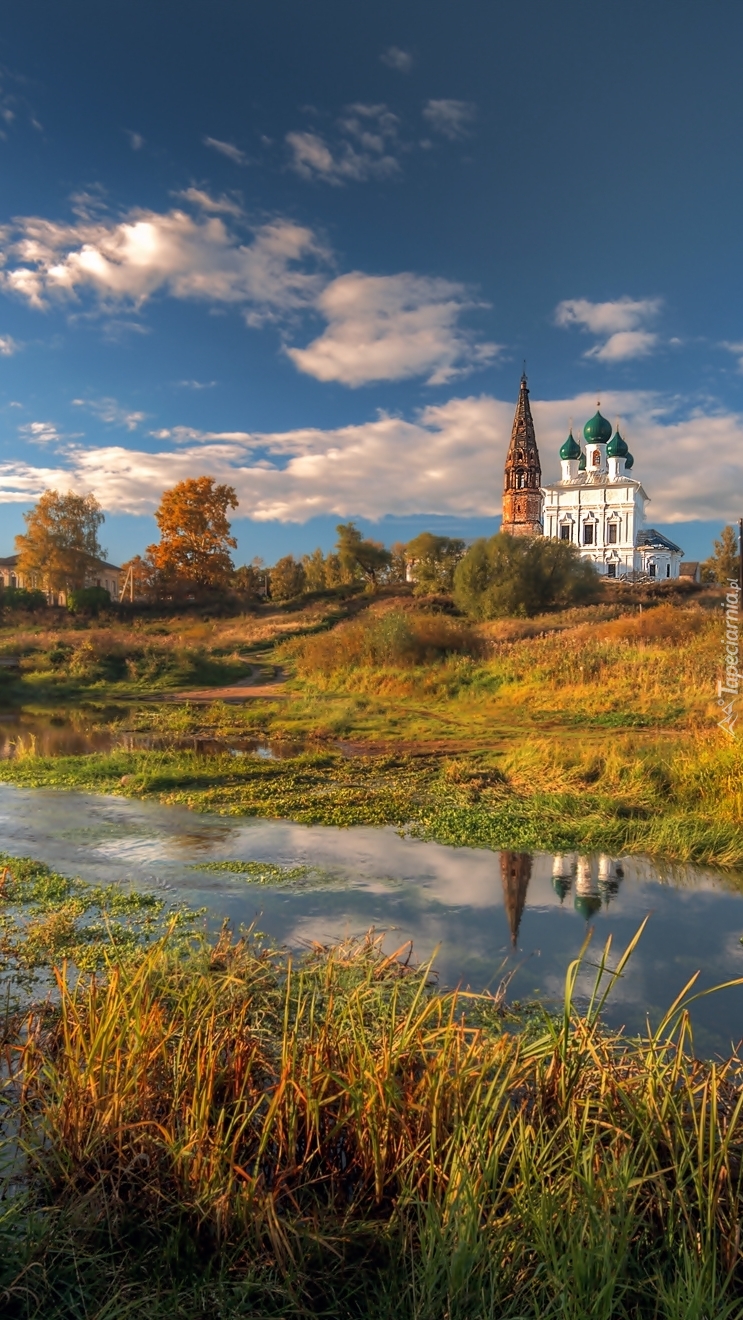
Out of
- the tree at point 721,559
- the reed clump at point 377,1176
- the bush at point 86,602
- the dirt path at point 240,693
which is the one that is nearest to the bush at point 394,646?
the dirt path at point 240,693

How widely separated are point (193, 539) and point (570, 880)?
148 feet

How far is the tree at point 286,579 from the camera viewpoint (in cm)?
5559

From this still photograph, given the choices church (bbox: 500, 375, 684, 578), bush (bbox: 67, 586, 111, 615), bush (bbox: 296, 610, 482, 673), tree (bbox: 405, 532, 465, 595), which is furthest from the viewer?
church (bbox: 500, 375, 684, 578)

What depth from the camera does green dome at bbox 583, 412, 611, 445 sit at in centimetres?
6850

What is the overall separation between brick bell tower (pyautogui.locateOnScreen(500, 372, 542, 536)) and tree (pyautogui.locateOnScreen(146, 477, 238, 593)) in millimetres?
31364

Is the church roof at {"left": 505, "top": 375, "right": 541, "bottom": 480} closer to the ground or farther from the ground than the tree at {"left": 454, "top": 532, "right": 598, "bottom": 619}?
farther from the ground

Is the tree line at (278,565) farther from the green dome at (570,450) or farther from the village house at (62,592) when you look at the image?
the green dome at (570,450)

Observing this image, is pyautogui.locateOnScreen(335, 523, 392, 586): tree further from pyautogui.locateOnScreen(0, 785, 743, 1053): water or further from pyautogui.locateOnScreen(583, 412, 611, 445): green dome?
pyautogui.locateOnScreen(0, 785, 743, 1053): water

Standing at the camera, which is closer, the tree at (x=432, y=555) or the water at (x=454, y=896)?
the water at (x=454, y=896)

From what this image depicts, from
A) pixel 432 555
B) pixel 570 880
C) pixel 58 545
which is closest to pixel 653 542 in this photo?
pixel 432 555

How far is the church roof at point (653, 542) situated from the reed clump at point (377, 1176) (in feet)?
215

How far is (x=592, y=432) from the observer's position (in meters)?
69.0

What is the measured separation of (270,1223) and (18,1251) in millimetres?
848

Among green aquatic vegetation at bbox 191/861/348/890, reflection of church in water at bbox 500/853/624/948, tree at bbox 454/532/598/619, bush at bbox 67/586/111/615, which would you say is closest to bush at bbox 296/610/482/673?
tree at bbox 454/532/598/619
